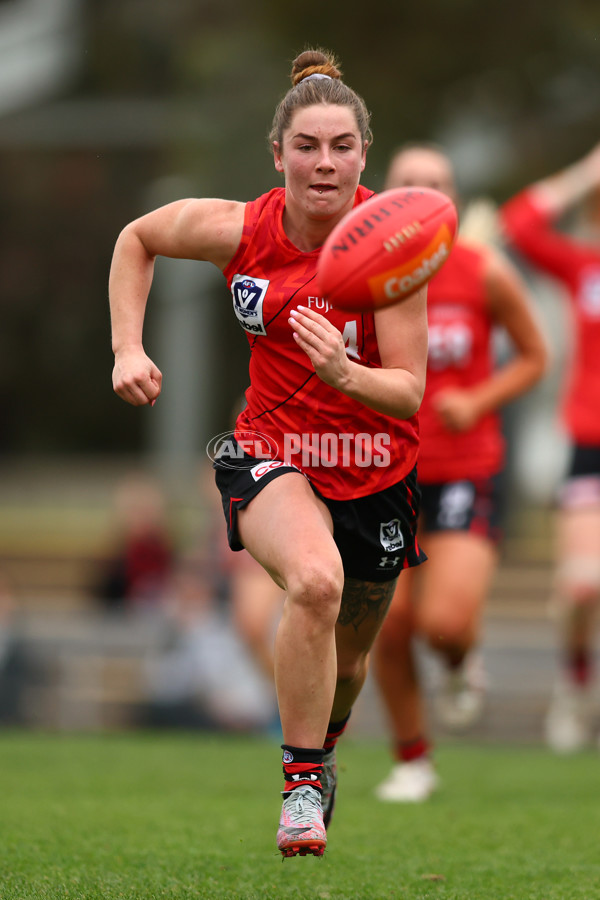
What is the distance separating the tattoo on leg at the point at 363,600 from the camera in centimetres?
441

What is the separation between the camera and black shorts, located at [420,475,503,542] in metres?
6.29

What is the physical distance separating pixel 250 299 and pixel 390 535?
2.69 feet

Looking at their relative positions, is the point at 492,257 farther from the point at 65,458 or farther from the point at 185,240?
the point at 65,458

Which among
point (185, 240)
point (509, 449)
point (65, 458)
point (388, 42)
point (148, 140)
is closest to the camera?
point (185, 240)

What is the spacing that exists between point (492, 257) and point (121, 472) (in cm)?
1612

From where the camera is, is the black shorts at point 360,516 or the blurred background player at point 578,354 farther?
the blurred background player at point 578,354

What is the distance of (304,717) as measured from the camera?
156 inches

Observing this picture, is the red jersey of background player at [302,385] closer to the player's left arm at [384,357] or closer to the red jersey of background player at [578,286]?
the player's left arm at [384,357]

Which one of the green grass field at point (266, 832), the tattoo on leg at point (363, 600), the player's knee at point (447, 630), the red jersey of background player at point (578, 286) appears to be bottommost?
the green grass field at point (266, 832)

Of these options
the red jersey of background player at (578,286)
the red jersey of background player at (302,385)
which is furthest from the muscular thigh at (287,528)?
the red jersey of background player at (578,286)

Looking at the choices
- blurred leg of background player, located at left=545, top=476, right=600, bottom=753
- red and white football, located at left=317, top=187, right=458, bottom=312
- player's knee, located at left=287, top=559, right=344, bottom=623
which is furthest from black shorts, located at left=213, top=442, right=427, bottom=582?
blurred leg of background player, located at left=545, top=476, right=600, bottom=753

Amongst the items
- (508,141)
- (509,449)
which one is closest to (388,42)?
(508,141)

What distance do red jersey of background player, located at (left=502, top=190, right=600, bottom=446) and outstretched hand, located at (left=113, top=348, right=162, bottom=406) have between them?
4319mm

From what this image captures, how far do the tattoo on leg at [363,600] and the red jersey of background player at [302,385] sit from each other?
1.06ft
